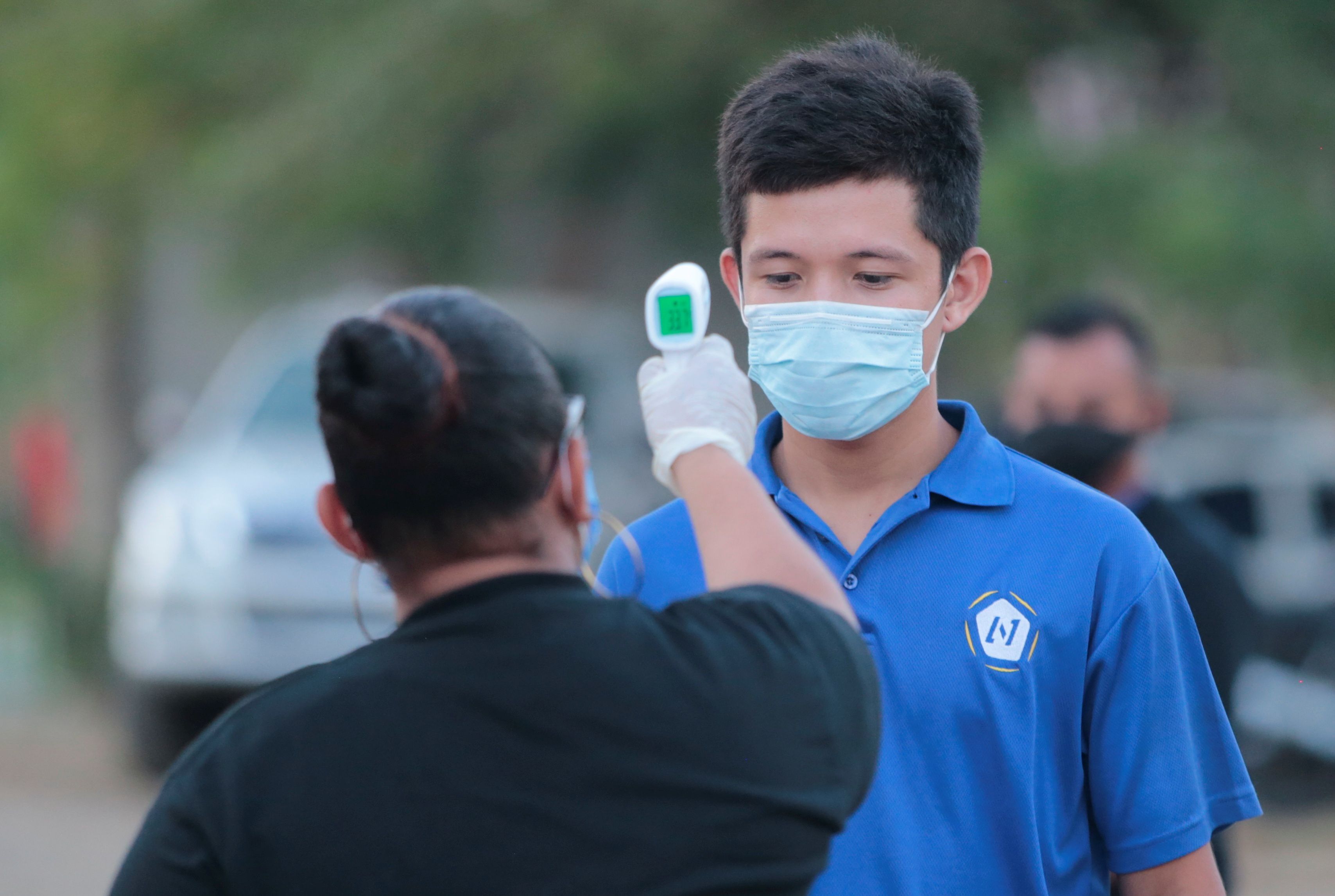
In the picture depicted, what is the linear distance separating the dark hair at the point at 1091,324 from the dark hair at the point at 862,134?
231cm

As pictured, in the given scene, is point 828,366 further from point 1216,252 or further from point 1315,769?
point 1315,769

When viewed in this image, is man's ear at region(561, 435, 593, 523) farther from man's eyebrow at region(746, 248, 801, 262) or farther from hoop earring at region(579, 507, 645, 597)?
man's eyebrow at region(746, 248, 801, 262)

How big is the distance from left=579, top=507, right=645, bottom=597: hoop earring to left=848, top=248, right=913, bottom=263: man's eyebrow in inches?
20.1

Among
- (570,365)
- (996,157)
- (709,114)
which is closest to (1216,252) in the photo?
(996,157)

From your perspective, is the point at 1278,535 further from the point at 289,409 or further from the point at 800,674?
the point at 800,674

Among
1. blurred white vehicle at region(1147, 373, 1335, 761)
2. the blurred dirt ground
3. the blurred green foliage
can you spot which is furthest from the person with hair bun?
blurred white vehicle at region(1147, 373, 1335, 761)

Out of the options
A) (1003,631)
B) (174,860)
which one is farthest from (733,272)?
(174,860)

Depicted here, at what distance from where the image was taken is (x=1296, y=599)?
308 inches

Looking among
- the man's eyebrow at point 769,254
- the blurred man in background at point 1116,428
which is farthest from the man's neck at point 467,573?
the blurred man in background at point 1116,428

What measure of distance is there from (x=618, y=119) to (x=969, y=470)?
607 centimetres

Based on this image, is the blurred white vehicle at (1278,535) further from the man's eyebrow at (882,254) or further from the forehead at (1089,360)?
the man's eyebrow at (882,254)

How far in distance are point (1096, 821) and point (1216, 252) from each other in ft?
16.3

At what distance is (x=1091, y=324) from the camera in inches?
181

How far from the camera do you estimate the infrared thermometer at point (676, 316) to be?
1980 mm
